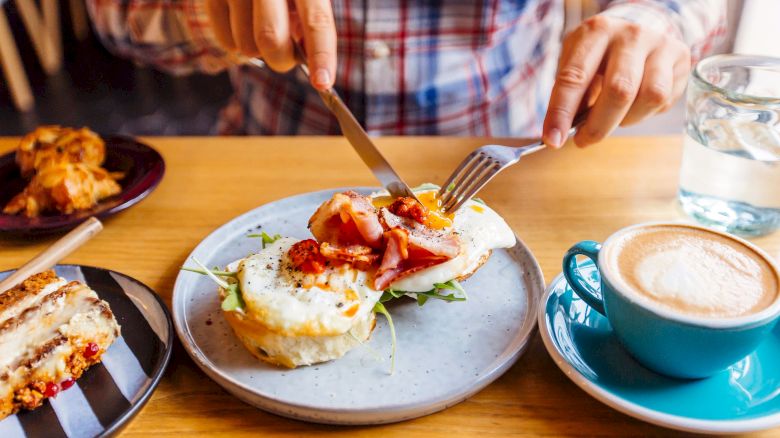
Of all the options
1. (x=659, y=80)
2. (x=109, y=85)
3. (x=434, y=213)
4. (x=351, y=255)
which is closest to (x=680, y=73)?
(x=659, y=80)

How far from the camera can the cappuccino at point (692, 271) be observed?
2.91ft

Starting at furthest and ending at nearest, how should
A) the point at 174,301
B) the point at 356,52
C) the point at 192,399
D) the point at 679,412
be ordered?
the point at 356,52 < the point at 174,301 < the point at 192,399 < the point at 679,412

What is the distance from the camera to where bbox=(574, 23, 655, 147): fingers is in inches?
52.6

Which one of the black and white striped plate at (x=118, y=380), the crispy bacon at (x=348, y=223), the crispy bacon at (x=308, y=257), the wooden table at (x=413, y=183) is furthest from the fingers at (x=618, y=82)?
the black and white striped plate at (x=118, y=380)

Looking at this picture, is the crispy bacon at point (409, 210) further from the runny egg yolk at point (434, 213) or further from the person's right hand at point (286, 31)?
the person's right hand at point (286, 31)

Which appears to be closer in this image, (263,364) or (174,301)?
(263,364)

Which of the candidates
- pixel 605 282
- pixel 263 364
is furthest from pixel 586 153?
pixel 263 364

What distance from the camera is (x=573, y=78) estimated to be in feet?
4.42

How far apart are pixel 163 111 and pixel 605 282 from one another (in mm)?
4207

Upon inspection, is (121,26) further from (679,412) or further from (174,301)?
(679,412)

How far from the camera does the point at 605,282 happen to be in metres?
0.95

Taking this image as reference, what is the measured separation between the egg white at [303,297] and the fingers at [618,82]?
0.65 meters

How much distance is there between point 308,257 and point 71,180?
28.7 inches

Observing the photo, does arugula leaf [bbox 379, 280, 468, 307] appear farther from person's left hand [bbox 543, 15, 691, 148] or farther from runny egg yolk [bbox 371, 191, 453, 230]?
person's left hand [bbox 543, 15, 691, 148]
